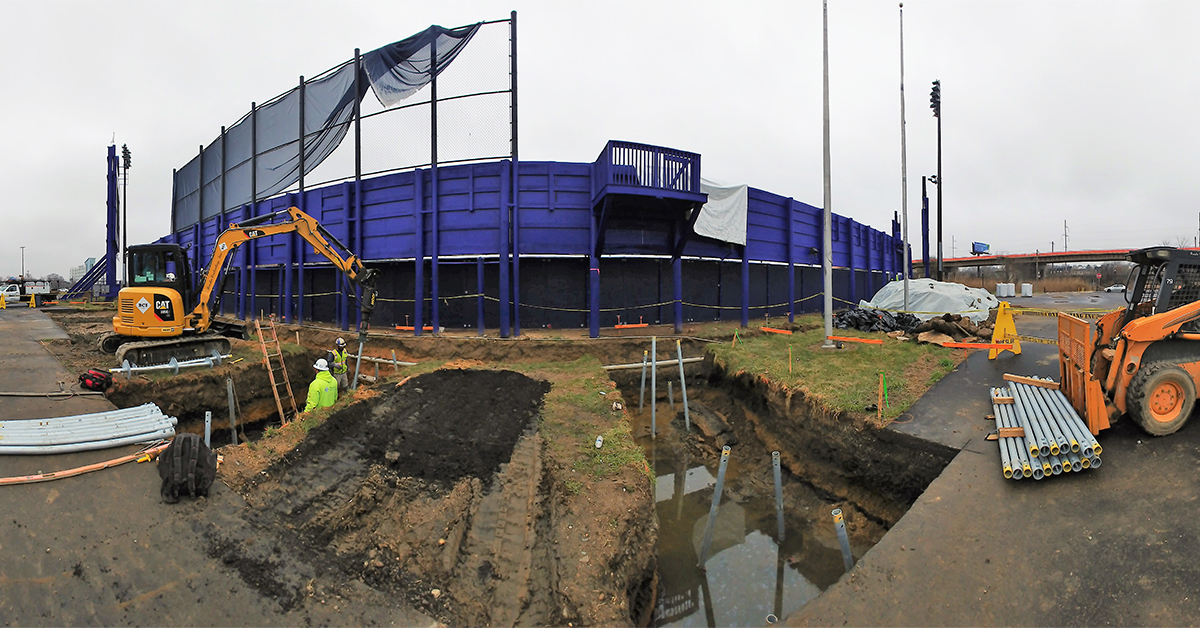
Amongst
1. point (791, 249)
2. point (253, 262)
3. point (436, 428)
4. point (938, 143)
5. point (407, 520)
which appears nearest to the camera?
point (407, 520)

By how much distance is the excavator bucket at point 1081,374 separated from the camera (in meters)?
5.80

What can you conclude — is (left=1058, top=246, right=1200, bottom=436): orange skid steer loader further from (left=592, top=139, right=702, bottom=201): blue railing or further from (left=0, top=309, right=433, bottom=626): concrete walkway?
(left=592, top=139, right=702, bottom=201): blue railing

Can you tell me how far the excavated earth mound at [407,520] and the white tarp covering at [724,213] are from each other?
395 inches

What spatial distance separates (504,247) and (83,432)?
9401 millimetres

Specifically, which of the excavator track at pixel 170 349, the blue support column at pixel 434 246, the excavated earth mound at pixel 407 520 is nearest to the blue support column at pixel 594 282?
the blue support column at pixel 434 246

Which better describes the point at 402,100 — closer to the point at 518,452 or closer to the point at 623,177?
the point at 623,177

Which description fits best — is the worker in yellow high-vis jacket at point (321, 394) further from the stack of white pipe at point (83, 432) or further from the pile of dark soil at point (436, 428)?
the stack of white pipe at point (83, 432)

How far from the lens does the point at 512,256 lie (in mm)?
14320

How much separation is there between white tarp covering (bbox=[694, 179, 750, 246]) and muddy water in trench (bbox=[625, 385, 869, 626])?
793 cm

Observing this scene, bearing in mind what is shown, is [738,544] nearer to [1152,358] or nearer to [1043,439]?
[1043,439]

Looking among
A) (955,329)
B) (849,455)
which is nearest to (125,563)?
(849,455)

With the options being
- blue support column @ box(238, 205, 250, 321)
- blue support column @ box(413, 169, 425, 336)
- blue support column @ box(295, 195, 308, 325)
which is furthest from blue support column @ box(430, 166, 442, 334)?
blue support column @ box(238, 205, 250, 321)

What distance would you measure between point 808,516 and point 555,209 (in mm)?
10536

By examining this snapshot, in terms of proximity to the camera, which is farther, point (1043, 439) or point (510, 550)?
point (1043, 439)
